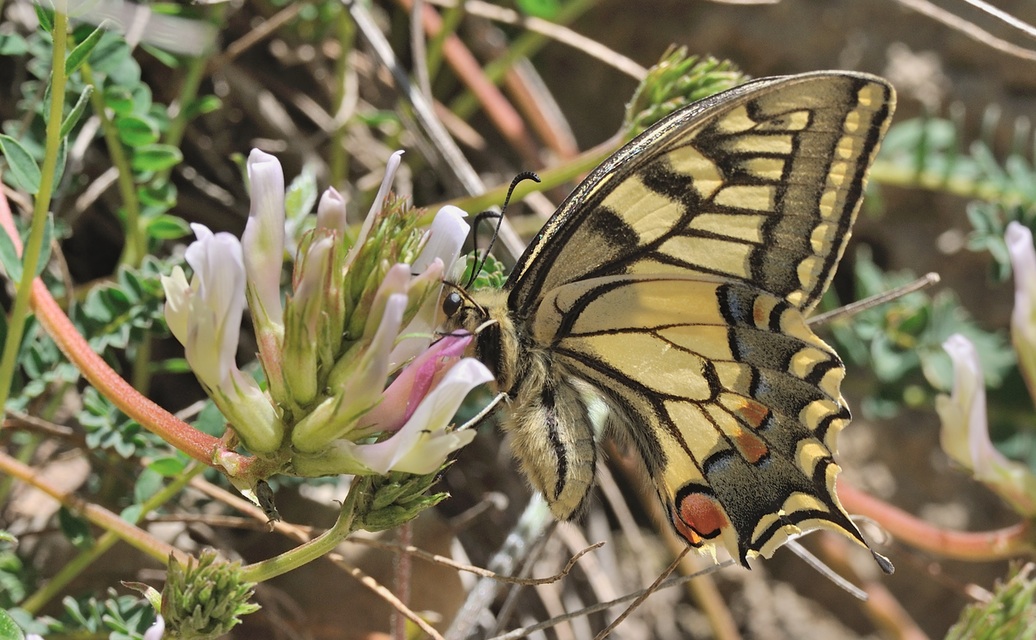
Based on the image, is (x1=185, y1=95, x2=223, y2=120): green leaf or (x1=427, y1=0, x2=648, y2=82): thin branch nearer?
(x1=185, y1=95, x2=223, y2=120): green leaf

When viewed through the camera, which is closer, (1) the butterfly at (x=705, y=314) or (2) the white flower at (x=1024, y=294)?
(1) the butterfly at (x=705, y=314)

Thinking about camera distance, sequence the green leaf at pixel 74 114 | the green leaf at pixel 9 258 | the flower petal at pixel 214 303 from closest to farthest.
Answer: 1. the flower petal at pixel 214 303
2. the green leaf at pixel 74 114
3. the green leaf at pixel 9 258

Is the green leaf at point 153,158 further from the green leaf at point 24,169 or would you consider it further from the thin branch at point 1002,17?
the thin branch at point 1002,17

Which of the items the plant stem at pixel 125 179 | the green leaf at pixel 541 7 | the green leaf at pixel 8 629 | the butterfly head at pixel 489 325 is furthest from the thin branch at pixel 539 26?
the green leaf at pixel 8 629

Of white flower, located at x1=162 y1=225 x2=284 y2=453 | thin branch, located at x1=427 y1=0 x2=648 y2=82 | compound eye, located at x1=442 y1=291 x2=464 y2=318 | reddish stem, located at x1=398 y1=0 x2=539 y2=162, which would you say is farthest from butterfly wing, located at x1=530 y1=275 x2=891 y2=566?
reddish stem, located at x1=398 y1=0 x2=539 y2=162

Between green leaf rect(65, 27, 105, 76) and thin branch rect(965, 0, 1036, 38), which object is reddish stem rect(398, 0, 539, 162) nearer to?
thin branch rect(965, 0, 1036, 38)

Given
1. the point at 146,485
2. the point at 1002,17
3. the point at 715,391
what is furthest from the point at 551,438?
the point at 1002,17

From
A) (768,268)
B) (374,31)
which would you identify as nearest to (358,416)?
(768,268)
